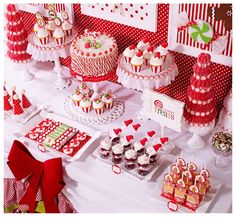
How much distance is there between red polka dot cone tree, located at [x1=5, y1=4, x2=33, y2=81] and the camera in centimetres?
347

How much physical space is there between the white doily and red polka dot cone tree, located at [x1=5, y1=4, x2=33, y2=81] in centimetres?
54

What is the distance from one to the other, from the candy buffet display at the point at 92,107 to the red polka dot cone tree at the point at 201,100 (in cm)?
65

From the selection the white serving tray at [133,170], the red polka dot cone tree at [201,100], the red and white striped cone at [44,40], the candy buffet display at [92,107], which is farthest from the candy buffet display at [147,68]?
the red and white striped cone at [44,40]

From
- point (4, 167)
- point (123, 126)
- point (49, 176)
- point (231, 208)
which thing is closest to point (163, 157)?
point (123, 126)

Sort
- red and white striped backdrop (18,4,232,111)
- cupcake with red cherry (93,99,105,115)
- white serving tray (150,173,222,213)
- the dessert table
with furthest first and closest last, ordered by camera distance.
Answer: cupcake with red cherry (93,99,105,115), red and white striped backdrop (18,4,232,111), the dessert table, white serving tray (150,173,222,213)

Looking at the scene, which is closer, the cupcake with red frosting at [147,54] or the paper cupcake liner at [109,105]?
the cupcake with red frosting at [147,54]

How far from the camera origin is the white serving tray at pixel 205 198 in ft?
8.91

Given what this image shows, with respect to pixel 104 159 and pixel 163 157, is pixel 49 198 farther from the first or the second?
pixel 163 157

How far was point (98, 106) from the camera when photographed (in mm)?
3322

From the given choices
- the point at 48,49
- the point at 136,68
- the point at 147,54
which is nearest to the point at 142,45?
the point at 147,54

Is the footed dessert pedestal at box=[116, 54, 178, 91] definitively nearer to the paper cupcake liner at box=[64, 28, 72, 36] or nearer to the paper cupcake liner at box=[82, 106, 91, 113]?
the paper cupcake liner at box=[82, 106, 91, 113]

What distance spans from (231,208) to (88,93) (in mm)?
1316

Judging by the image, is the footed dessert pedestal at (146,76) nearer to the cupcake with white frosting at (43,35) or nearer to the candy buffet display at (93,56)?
the candy buffet display at (93,56)

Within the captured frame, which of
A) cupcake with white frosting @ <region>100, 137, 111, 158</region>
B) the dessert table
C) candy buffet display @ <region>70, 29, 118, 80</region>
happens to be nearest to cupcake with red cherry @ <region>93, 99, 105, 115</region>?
the dessert table
